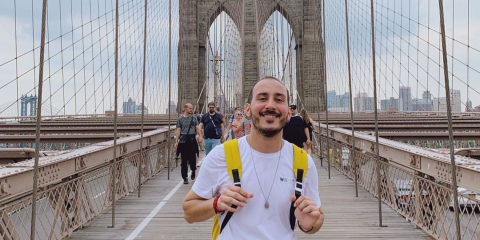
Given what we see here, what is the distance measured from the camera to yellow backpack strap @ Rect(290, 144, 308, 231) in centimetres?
114

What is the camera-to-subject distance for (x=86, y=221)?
12.4 ft

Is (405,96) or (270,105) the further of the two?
(405,96)

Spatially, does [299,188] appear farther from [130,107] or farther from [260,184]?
[130,107]

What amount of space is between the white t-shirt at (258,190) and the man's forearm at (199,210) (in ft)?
0.10

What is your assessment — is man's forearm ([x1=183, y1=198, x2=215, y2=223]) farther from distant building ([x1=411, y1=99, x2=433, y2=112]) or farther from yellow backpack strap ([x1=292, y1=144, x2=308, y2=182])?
distant building ([x1=411, y1=99, x2=433, y2=112])

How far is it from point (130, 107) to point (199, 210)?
2043 centimetres

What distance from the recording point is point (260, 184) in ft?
3.72

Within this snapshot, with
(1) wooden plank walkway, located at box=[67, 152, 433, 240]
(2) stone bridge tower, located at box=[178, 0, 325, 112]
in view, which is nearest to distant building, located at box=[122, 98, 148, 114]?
(2) stone bridge tower, located at box=[178, 0, 325, 112]

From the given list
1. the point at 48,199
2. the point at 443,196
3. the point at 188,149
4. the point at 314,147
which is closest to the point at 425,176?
the point at 443,196

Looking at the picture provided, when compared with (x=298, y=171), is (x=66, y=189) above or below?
below

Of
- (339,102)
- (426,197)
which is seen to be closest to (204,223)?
(426,197)

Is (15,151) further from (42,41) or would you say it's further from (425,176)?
(425,176)

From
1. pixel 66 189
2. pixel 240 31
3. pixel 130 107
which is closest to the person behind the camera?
pixel 66 189

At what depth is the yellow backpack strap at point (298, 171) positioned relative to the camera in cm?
114
